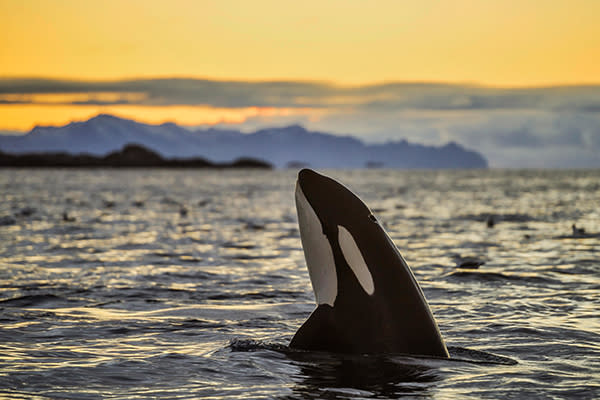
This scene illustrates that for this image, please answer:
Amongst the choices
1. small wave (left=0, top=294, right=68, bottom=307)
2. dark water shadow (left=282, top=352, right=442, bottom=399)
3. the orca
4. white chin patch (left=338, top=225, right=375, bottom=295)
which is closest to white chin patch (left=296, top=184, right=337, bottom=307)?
the orca

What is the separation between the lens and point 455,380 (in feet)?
24.7

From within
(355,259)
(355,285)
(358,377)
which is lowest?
(358,377)

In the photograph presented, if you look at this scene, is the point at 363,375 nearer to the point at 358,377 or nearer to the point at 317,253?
the point at 358,377

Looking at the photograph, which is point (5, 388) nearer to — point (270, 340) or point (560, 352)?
point (270, 340)

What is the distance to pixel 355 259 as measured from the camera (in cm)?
766

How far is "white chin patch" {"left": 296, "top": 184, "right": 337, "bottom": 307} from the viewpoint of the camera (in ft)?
25.5

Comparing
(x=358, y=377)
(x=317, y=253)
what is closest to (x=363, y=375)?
(x=358, y=377)

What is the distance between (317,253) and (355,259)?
1.51 feet

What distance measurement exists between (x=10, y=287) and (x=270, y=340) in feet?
21.6

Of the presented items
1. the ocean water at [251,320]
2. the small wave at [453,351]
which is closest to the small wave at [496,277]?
the ocean water at [251,320]

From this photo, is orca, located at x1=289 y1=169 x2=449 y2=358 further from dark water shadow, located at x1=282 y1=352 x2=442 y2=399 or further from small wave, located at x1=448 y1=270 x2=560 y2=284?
small wave, located at x1=448 y1=270 x2=560 y2=284

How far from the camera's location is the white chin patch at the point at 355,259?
7.59 meters

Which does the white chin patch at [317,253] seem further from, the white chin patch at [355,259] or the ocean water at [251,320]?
the ocean water at [251,320]

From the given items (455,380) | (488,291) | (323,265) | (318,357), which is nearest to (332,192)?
(323,265)
